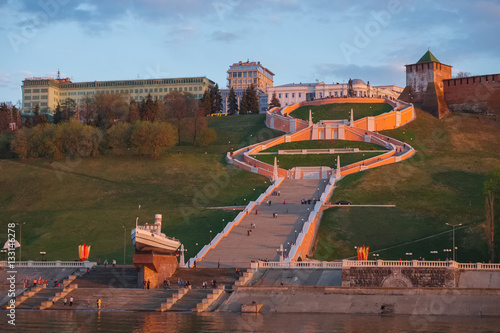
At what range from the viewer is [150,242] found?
49.2 meters

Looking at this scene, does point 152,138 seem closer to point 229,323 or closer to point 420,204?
point 420,204

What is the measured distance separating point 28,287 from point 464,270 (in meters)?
28.7

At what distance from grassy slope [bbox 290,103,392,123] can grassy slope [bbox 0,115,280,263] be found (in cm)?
1986

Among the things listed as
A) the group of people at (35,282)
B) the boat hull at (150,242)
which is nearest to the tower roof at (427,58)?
the boat hull at (150,242)

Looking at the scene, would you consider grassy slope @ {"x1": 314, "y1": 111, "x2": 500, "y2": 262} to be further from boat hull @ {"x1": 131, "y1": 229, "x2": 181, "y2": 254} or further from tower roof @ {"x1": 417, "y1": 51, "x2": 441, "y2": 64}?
tower roof @ {"x1": 417, "y1": 51, "x2": 441, "y2": 64}

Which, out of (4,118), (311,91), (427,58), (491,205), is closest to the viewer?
(491,205)

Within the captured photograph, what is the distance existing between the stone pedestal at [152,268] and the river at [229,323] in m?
6.95

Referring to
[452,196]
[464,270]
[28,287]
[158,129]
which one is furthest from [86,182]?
[464,270]

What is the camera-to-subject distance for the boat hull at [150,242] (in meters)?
48.2

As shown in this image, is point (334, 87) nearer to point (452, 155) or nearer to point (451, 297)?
point (452, 155)

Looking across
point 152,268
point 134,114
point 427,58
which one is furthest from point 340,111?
point 152,268

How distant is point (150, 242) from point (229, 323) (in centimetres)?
1439

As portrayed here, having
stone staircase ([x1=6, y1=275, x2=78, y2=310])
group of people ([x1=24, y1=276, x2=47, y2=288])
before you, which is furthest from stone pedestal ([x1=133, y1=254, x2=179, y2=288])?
group of people ([x1=24, y1=276, x2=47, y2=288])

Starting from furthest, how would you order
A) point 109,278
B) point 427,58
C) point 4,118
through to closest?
point 4,118 < point 427,58 < point 109,278
